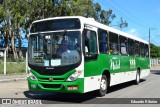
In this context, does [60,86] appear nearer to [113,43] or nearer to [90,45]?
[90,45]

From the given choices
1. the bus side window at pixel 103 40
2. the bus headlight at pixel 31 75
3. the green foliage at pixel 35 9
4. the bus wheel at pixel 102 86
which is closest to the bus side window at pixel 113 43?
the bus side window at pixel 103 40

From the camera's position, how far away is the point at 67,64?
1093 centimetres

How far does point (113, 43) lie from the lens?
14.5m

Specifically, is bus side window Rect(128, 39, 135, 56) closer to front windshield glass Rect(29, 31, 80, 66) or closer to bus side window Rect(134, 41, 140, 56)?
bus side window Rect(134, 41, 140, 56)

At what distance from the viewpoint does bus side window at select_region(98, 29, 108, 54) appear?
12.8 meters

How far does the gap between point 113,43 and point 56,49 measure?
398 centimetres

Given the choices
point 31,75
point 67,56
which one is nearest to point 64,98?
point 31,75

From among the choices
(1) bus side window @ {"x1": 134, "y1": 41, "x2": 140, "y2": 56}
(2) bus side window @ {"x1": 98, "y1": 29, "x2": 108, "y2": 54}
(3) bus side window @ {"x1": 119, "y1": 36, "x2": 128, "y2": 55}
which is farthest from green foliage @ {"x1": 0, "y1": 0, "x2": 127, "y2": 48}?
(2) bus side window @ {"x1": 98, "y1": 29, "x2": 108, "y2": 54}

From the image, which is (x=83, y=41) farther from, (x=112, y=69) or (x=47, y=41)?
(x=112, y=69)

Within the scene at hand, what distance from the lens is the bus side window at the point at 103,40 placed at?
12773 mm

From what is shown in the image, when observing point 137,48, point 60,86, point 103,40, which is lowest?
point 60,86

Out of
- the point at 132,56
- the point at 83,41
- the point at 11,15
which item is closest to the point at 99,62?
the point at 83,41

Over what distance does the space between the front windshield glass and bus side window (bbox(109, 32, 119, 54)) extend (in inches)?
130

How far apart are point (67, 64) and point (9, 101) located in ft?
8.21
